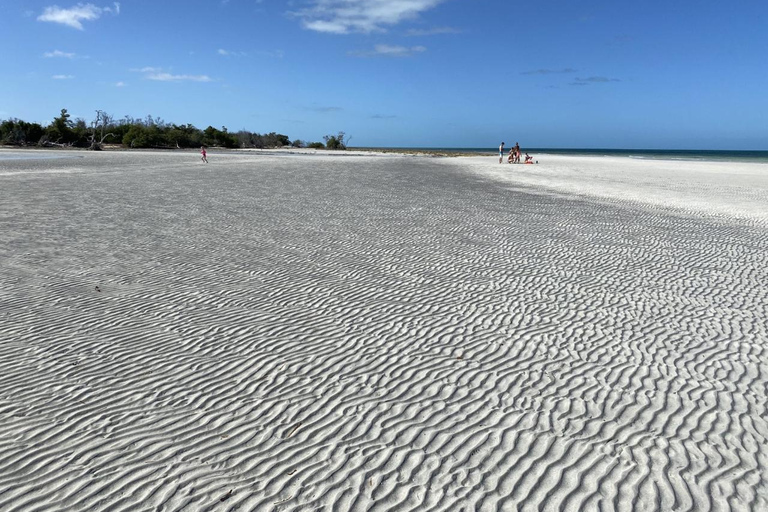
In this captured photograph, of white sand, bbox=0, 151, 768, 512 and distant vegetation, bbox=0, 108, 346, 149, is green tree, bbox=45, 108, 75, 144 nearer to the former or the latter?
distant vegetation, bbox=0, 108, 346, 149

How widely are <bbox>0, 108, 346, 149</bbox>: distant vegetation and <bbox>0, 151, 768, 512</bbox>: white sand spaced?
74.4 m

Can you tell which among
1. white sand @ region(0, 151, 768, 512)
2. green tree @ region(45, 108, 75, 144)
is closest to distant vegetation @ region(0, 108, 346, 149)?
green tree @ region(45, 108, 75, 144)

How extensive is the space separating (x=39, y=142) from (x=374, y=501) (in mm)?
87149

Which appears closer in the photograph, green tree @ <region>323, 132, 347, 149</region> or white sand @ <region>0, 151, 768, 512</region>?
white sand @ <region>0, 151, 768, 512</region>

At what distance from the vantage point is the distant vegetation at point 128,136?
250ft

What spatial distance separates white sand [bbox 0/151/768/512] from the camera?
387cm

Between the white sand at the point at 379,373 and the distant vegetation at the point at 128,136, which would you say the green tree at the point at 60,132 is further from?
the white sand at the point at 379,373

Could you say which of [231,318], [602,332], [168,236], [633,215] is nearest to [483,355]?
[602,332]

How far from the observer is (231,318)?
7.01 meters

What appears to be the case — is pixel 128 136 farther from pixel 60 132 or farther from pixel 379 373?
pixel 379 373

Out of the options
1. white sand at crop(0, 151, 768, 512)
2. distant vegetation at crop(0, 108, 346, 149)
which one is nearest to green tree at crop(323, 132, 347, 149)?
distant vegetation at crop(0, 108, 346, 149)

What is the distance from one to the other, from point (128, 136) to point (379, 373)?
303 feet

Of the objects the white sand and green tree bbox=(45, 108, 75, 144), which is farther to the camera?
green tree bbox=(45, 108, 75, 144)

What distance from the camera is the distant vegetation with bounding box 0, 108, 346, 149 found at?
76312 millimetres
